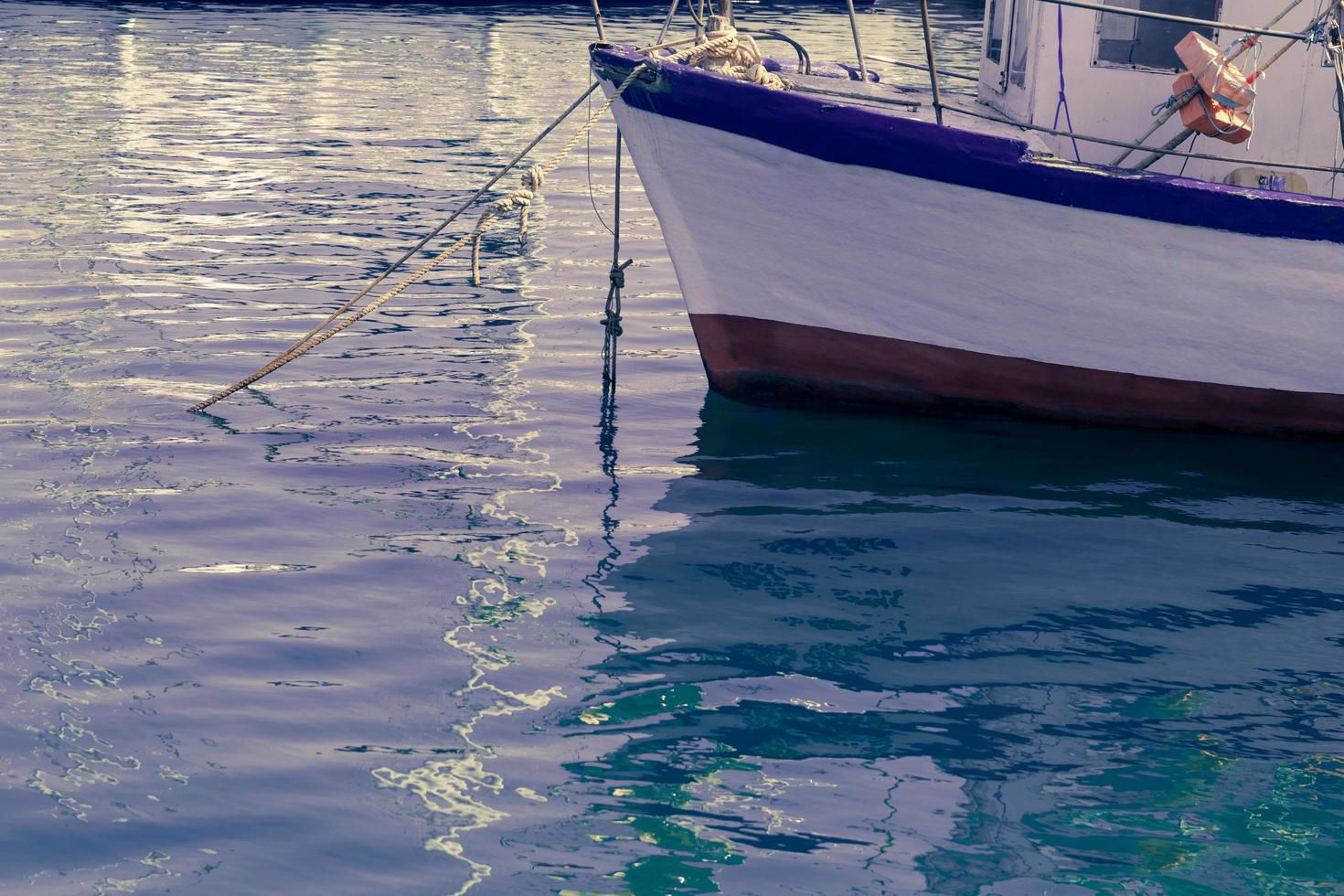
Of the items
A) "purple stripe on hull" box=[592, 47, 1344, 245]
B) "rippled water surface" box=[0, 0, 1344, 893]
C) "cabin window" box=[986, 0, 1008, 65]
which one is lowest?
"rippled water surface" box=[0, 0, 1344, 893]

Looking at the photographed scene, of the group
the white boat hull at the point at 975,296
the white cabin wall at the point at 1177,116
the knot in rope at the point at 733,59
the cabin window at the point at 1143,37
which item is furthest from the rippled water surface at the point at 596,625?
the cabin window at the point at 1143,37

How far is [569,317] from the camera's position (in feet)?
→ 34.2

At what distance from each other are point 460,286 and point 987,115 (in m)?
4.54

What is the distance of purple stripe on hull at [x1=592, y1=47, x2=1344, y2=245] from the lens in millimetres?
7012

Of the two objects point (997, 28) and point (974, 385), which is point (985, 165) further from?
point (997, 28)

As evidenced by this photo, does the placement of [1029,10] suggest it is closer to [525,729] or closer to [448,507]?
[448,507]

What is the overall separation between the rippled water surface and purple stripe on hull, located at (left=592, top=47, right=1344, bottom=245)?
143 cm

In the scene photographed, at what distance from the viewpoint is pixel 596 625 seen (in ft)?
18.9


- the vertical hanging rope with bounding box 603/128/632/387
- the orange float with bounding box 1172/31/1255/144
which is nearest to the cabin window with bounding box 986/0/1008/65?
the orange float with bounding box 1172/31/1255/144

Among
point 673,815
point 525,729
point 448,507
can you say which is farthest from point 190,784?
point 448,507

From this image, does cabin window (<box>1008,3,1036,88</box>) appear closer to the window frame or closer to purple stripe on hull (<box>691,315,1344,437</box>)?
the window frame

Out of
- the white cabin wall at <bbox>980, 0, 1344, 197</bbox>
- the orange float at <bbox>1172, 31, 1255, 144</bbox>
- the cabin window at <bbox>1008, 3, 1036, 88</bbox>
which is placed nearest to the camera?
the orange float at <bbox>1172, 31, 1255, 144</bbox>

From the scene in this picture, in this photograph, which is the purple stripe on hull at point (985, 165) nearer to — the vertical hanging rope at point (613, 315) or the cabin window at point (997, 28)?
the vertical hanging rope at point (613, 315)

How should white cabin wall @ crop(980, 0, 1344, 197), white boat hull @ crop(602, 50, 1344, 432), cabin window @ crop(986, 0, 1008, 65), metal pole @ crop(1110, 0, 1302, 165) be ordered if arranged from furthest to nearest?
cabin window @ crop(986, 0, 1008, 65), white cabin wall @ crop(980, 0, 1344, 197), white boat hull @ crop(602, 50, 1344, 432), metal pole @ crop(1110, 0, 1302, 165)
